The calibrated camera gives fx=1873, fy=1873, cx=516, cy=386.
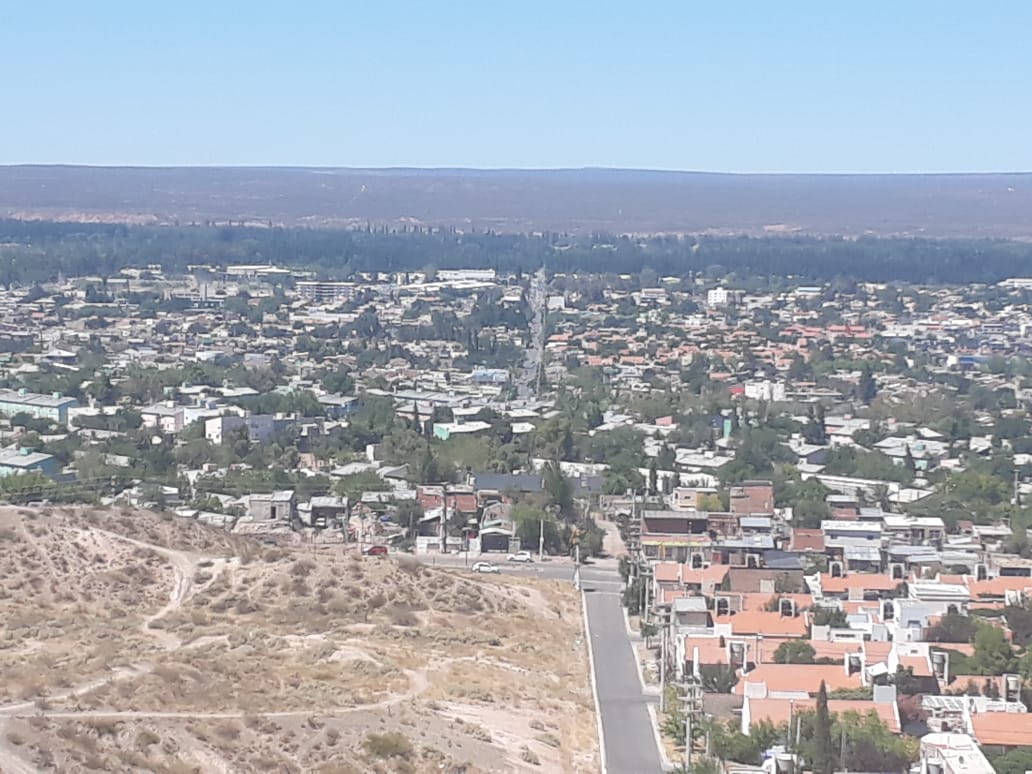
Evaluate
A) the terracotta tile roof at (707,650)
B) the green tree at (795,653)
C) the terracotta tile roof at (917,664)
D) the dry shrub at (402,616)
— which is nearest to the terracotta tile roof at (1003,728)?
the terracotta tile roof at (917,664)

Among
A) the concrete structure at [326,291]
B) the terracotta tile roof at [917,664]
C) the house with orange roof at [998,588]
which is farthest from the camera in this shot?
the concrete structure at [326,291]

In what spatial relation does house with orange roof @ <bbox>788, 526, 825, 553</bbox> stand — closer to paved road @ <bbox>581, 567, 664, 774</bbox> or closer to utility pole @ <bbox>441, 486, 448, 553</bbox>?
paved road @ <bbox>581, 567, 664, 774</bbox>

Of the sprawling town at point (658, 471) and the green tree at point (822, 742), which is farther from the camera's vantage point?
the sprawling town at point (658, 471)

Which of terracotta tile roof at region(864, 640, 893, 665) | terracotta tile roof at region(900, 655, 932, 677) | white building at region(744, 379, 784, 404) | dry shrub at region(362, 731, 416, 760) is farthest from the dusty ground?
white building at region(744, 379, 784, 404)

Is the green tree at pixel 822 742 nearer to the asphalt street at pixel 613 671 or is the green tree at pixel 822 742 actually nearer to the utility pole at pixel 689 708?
Result: the utility pole at pixel 689 708

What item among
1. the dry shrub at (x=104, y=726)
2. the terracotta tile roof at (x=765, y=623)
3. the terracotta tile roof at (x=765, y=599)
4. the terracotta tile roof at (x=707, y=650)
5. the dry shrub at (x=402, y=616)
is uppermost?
the dry shrub at (x=104, y=726)

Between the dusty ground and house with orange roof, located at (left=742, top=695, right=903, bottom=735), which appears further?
house with orange roof, located at (left=742, top=695, right=903, bottom=735)

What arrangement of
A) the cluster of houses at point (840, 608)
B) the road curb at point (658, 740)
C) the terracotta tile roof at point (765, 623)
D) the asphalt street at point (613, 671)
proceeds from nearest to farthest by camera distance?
the road curb at point (658, 740) → the asphalt street at point (613, 671) → the cluster of houses at point (840, 608) → the terracotta tile roof at point (765, 623)
